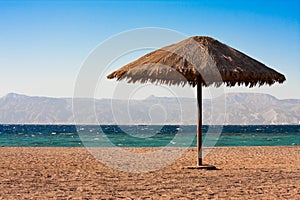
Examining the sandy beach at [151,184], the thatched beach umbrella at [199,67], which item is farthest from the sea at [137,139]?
the sandy beach at [151,184]

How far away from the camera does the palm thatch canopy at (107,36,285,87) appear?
28.1 ft

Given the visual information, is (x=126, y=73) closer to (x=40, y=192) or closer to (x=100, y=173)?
(x=100, y=173)

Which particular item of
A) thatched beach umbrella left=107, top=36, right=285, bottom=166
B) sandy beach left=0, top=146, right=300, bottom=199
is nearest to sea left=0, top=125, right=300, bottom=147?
thatched beach umbrella left=107, top=36, right=285, bottom=166

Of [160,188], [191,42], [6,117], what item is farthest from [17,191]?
[6,117]

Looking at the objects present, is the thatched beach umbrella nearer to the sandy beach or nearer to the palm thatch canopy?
the palm thatch canopy

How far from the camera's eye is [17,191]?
6.57 metres

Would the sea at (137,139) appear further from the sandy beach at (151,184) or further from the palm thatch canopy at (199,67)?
the sandy beach at (151,184)

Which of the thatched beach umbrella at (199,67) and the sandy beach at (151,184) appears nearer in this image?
the sandy beach at (151,184)

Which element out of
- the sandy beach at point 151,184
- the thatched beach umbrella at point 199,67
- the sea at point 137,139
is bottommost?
the sea at point 137,139

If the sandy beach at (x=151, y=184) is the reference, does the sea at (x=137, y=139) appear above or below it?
below

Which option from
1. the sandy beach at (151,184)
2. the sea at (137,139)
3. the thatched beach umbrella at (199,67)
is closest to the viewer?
the sandy beach at (151,184)

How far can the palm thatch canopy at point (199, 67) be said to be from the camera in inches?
338

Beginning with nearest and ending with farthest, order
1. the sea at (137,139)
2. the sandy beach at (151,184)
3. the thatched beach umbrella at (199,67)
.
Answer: the sandy beach at (151,184) → the thatched beach umbrella at (199,67) → the sea at (137,139)

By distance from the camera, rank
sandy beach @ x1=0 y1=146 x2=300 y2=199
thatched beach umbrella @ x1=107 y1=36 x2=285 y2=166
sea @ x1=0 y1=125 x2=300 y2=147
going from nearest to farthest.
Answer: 1. sandy beach @ x1=0 y1=146 x2=300 y2=199
2. thatched beach umbrella @ x1=107 y1=36 x2=285 y2=166
3. sea @ x1=0 y1=125 x2=300 y2=147
